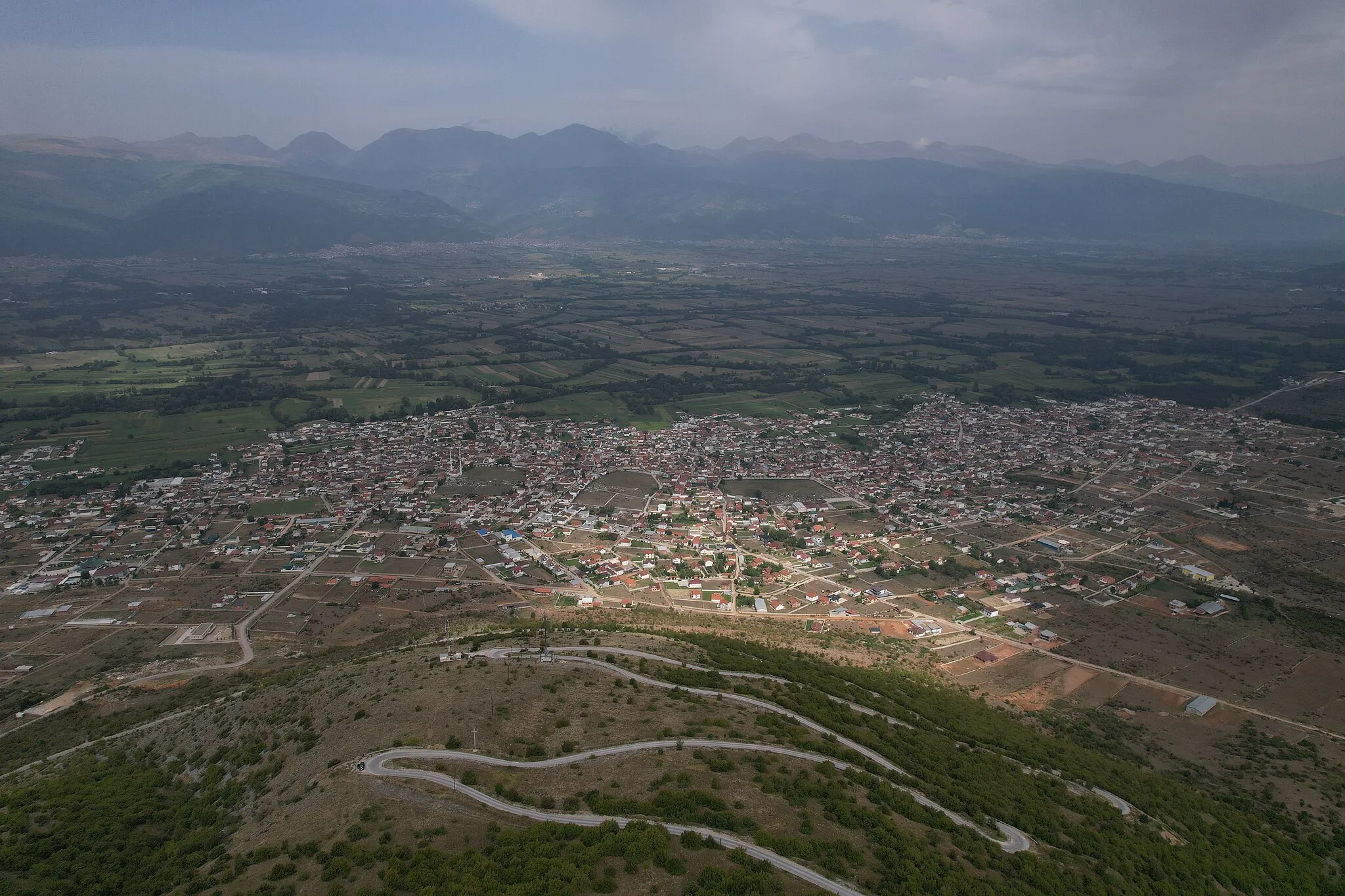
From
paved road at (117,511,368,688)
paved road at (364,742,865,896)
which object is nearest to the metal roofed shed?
paved road at (364,742,865,896)

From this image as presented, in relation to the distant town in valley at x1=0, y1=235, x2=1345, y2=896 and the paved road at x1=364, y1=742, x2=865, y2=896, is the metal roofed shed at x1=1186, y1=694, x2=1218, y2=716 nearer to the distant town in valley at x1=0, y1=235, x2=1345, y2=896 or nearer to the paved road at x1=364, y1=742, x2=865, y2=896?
the distant town in valley at x1=0, y1=235, x2=1345, y2=896

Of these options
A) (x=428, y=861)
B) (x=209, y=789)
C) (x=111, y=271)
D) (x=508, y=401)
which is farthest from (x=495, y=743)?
(x=111, y=271)

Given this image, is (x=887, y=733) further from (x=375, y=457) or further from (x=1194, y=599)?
(x=375, y=457)

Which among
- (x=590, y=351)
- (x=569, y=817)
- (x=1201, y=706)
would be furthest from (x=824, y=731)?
(x=590, y=351)

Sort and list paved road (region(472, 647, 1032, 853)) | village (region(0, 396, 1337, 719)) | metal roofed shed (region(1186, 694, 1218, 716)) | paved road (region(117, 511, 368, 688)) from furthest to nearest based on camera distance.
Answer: village (region(0, 396, 1337, 719))
paved road (region(117, 511, 368, 688))
metal roofed shed (region(1186, 694, 1218, 716))
paved road (region(472, 647, 1032, 853))

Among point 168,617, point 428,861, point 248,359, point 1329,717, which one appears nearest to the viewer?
point 428,861

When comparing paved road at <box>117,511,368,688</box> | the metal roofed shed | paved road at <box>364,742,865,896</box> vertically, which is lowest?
paved road at <box>117,511,368,688</box>

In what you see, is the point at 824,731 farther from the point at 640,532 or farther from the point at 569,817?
the point at 640,532
